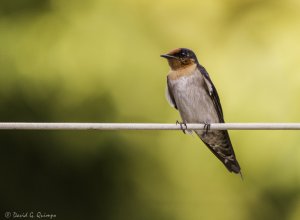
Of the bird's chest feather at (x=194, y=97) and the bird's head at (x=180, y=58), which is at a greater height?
the bird's head at (x=180, y=58)

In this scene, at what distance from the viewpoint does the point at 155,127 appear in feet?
7.75

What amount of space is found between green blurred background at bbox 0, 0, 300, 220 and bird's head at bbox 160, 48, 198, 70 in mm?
173

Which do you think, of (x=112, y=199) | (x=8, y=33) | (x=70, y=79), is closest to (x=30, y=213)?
(x=112, y=199)

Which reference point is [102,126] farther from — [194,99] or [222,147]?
[222,147]

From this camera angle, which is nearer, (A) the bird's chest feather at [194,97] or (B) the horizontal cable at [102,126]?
(B) the horizontal cable at [102,126]

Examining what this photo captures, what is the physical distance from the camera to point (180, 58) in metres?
3.84

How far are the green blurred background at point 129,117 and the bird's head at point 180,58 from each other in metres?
0.17

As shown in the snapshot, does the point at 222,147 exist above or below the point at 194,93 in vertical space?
below

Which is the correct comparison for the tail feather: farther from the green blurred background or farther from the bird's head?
the bird's head

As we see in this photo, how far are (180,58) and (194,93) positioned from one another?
21 cm

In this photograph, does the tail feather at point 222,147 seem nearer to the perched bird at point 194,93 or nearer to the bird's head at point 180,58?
the perched bird at point 194,93

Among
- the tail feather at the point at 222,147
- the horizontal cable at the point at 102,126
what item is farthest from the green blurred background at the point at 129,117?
the horizontal cable at the point at 102,126

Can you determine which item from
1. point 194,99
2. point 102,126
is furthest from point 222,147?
point 102,126

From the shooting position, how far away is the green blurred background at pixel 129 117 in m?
3.89
